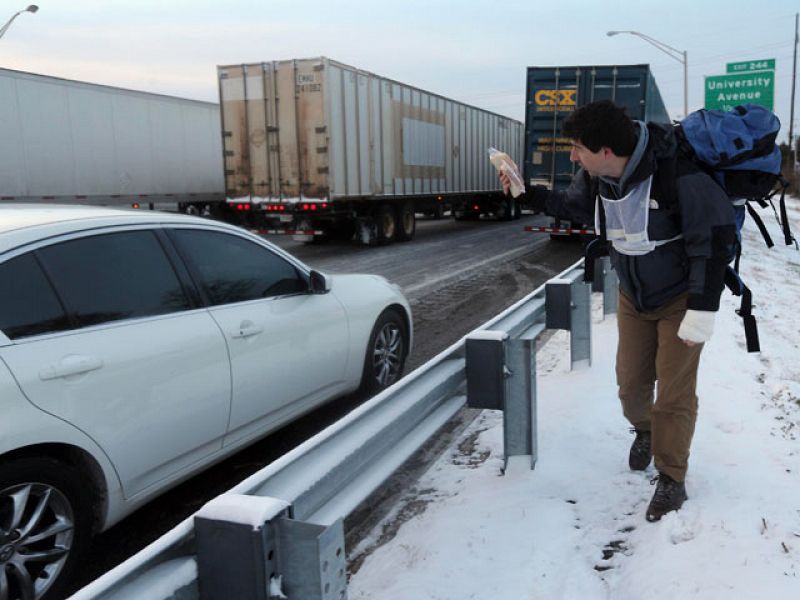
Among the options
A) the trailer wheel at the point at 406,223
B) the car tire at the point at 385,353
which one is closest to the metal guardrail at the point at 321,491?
the car tire at the point at 385,353

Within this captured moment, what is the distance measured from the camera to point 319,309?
173 inches

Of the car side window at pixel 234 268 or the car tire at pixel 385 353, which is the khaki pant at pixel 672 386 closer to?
the car side window at pixel 234 268

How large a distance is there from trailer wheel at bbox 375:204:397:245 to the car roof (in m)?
13.6

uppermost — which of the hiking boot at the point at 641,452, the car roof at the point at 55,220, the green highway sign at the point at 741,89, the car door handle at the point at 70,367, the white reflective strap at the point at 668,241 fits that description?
the green highway sign at the point at 741,89

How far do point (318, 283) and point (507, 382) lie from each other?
1.47 meters

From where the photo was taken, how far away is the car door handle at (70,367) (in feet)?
8.82

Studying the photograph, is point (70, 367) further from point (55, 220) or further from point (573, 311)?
point (573, 311)

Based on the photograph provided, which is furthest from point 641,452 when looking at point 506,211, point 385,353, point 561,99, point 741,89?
point 741,89

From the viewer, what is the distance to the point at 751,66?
26422 mm

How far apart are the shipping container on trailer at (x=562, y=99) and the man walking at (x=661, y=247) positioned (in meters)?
12.6

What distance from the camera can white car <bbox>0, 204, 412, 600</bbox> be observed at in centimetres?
264

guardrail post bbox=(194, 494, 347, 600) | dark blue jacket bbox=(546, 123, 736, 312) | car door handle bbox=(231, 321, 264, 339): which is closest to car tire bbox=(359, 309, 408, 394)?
car door handle bbox=(231, 321, 264, 339)

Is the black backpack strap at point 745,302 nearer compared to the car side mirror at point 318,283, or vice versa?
the black backpack strap at point 745,302

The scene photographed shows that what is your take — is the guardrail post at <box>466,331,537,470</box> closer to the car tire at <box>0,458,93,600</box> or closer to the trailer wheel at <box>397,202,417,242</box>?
the car tire at <box>0,458,93,600</box>
